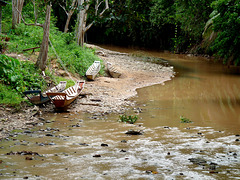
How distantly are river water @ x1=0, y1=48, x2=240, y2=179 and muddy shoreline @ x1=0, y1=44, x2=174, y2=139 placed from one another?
0.48 metres

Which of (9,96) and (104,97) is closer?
(9,96)

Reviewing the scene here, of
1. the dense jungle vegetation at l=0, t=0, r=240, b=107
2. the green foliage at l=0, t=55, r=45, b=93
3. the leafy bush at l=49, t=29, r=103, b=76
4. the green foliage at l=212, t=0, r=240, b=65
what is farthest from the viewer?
the green foliage at l=212, t=0, r=240, b=65

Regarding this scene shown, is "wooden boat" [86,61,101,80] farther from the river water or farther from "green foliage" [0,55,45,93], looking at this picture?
the river water

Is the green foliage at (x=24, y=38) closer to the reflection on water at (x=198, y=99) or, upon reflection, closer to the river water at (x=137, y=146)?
the reflection on water at (x=198, y=99)

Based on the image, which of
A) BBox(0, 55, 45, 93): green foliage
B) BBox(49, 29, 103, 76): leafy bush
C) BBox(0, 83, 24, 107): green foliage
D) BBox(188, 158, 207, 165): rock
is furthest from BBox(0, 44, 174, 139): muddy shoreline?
BBox(188, 158, 207, 165): rock

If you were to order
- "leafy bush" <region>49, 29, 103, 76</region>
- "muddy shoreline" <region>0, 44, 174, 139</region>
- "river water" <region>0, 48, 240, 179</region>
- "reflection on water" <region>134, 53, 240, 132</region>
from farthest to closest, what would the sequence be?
1. "leafy bush" <region>49, 29, 103, 76</region>
2. "reflection on water" <region>134, 53, 240, 132</region>
3. "muddy shoreline" <region>0, 44, 174, 139</region>
4. "river water" <region>0, 48, 240, 179</region>

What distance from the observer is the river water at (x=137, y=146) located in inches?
208

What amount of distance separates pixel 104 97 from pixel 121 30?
24.4ft

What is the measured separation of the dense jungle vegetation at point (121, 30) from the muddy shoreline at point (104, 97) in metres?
1.09

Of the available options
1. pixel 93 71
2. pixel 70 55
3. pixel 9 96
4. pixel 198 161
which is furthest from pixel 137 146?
pixel 70 55

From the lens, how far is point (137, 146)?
275 inches

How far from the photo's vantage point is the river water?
208 inches

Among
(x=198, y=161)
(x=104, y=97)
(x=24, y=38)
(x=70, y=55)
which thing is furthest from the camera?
(x=24, y=38)

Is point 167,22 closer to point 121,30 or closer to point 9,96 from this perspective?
point 9,96
